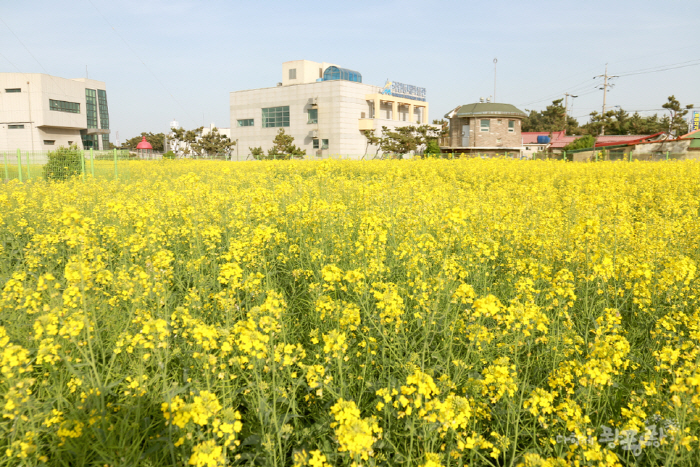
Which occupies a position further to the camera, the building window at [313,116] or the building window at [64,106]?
the building window at [64,106]

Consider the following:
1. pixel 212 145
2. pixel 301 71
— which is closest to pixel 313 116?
pixel 301 71

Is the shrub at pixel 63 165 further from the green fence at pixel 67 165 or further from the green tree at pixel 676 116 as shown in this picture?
the green tree at pixel 676 116

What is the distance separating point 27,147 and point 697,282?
195 feet

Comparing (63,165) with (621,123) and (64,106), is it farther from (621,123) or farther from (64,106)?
(621,123)

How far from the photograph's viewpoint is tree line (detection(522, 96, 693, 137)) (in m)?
45.9

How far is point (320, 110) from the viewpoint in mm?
44156

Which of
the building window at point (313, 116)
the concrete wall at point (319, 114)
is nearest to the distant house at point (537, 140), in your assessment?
the concrete wall at point (319, 114)

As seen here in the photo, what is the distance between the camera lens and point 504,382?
1963 mm

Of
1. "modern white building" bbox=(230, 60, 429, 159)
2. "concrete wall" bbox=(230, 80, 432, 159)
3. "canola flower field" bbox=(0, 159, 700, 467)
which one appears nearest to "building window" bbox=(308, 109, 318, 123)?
"modern white building" bbox=(230, 60, 429, 159)

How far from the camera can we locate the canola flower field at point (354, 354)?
1.84 meters

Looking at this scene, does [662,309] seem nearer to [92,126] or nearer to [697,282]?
[697,282]

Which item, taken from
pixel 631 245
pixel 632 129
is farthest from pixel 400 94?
pixel 631 245

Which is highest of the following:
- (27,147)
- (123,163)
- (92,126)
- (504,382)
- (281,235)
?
(92,126)

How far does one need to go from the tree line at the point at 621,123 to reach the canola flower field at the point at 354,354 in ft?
129
